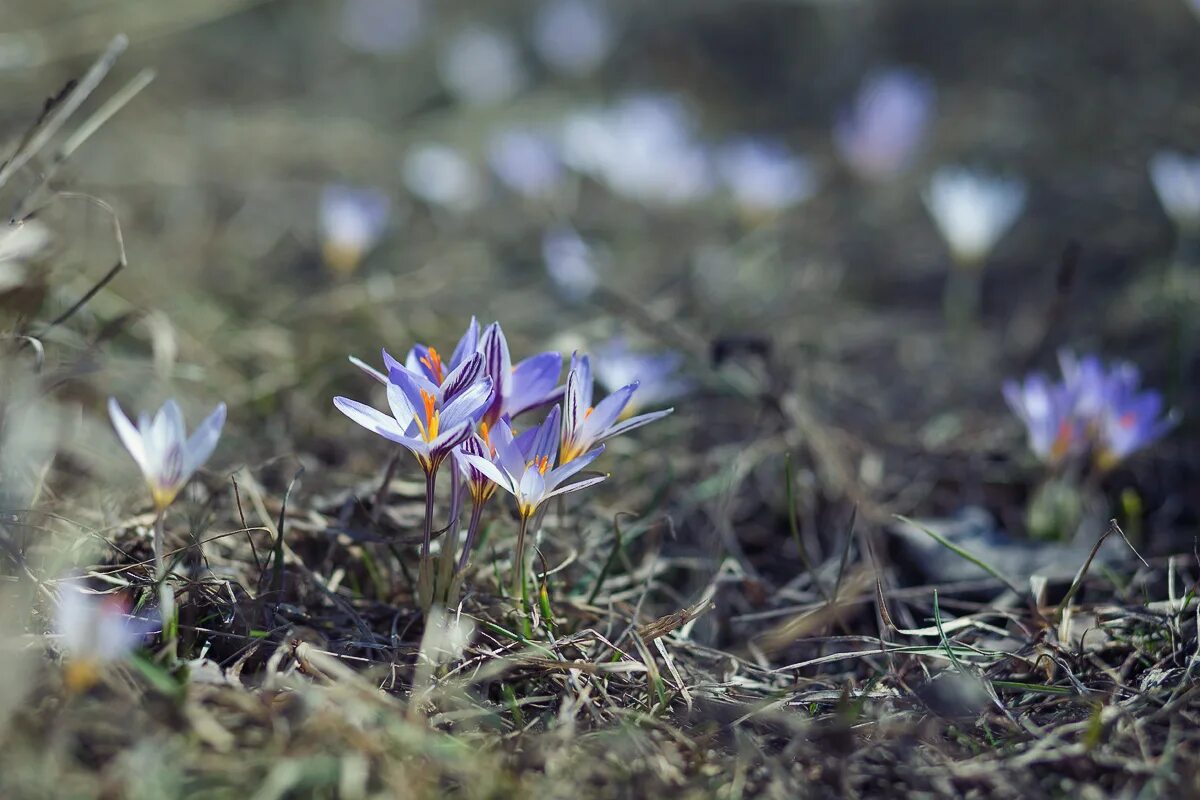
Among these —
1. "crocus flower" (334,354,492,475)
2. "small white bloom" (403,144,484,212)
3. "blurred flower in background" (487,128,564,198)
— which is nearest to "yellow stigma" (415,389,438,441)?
"crocus flower" (334,354,492,475)

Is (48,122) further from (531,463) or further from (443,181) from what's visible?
(443,181)

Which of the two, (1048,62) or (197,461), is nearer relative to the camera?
(197,461)

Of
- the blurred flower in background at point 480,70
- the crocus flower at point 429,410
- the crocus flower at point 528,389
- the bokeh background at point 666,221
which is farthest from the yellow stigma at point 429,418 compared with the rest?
the blurred flower in background at point 480,70

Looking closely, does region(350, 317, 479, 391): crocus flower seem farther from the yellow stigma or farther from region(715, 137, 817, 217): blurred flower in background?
region(715, 137, 817, 217): blurred flower in background

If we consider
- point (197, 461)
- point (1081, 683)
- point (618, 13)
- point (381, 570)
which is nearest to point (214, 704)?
point (197, 461)

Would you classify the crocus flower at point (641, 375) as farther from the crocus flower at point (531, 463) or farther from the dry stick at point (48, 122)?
the dry stick at point (48, 122)

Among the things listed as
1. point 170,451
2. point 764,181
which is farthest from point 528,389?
point 764,181

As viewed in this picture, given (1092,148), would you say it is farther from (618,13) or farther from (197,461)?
(197,461)
